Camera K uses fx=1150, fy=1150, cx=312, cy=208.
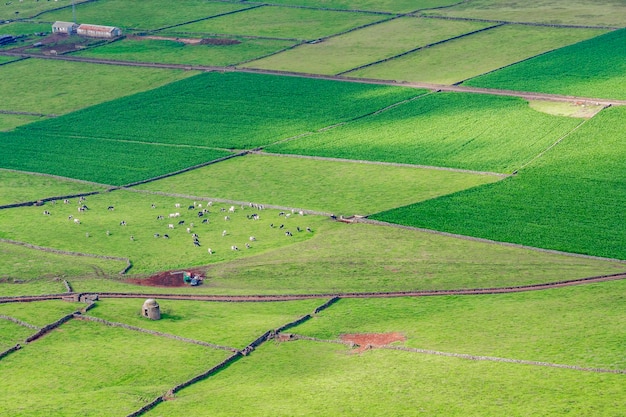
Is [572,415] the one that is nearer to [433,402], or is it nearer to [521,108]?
[433,402]

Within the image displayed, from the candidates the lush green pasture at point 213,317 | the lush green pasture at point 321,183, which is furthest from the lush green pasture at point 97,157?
the lush green pasture at point 213,317

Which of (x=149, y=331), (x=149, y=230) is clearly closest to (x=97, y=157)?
(x=149, y=230)

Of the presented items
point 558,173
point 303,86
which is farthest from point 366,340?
point 303,86

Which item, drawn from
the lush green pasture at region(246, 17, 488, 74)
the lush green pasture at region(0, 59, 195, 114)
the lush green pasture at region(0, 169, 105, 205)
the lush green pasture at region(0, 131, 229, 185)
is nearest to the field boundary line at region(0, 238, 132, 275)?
the lush green pasture at region(0, 169, 105, 205)

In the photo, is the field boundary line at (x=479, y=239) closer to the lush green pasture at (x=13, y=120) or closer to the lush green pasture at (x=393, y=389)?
the lush green pasture at (x=393, y=389)

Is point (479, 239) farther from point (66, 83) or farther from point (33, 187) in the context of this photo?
point (66, 83)

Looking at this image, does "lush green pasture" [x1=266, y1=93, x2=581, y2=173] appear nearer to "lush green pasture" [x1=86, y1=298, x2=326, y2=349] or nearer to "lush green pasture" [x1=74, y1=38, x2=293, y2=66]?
"lush green pasture" [x1=86, y1=298, x2=326, y2=349]
